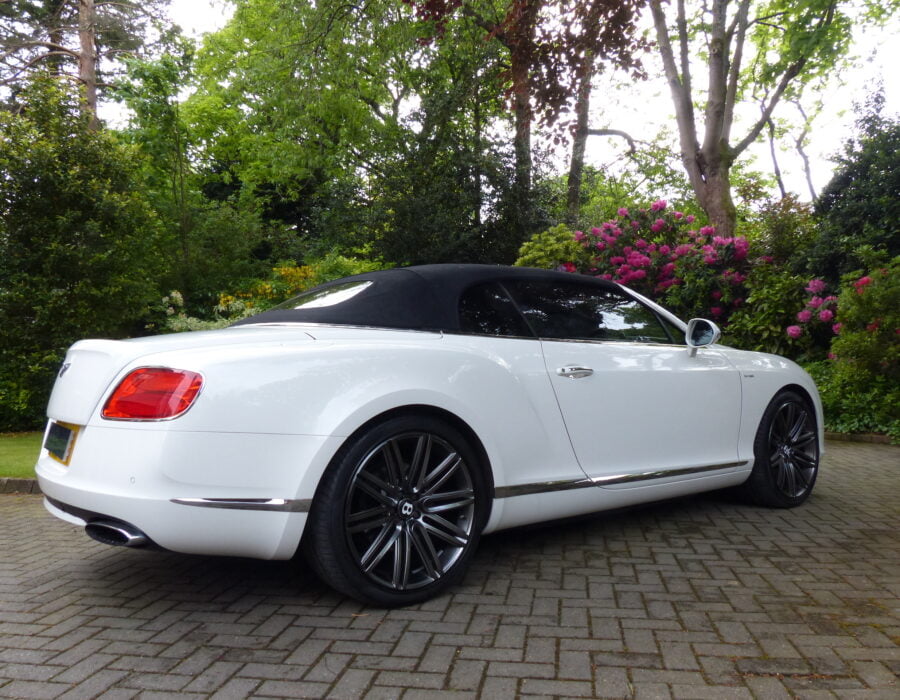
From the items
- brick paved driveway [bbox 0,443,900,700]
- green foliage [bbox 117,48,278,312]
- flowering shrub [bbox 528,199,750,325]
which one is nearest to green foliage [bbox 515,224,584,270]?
flowering shrub [bbox 528,199,750,325]

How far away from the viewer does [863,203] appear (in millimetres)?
10500

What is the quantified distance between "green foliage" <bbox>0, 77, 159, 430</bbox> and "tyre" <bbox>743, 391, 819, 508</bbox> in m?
8.70

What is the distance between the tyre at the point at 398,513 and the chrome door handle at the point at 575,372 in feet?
2.16

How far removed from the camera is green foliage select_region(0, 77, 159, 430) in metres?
9.66

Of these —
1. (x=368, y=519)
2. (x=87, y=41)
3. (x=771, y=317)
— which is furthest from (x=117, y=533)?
(x=87, y=41)

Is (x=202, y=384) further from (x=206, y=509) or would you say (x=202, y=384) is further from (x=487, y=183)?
(x=487, y=183)

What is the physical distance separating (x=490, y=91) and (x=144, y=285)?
1142cm

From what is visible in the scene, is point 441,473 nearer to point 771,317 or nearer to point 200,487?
point 200,487

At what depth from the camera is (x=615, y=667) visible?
252cm

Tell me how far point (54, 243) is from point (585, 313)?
322 inches

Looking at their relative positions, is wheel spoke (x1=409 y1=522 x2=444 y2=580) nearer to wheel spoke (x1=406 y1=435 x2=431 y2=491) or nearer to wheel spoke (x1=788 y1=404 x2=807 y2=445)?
wheel spoke (x1=406 y1=435 x2=431 y2=491)

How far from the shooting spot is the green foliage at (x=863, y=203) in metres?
10.3

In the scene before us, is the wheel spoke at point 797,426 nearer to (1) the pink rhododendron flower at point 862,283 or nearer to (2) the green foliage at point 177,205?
(1) the pink rhododendron flower at point 862,283

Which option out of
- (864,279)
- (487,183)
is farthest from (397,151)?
(864,279)
